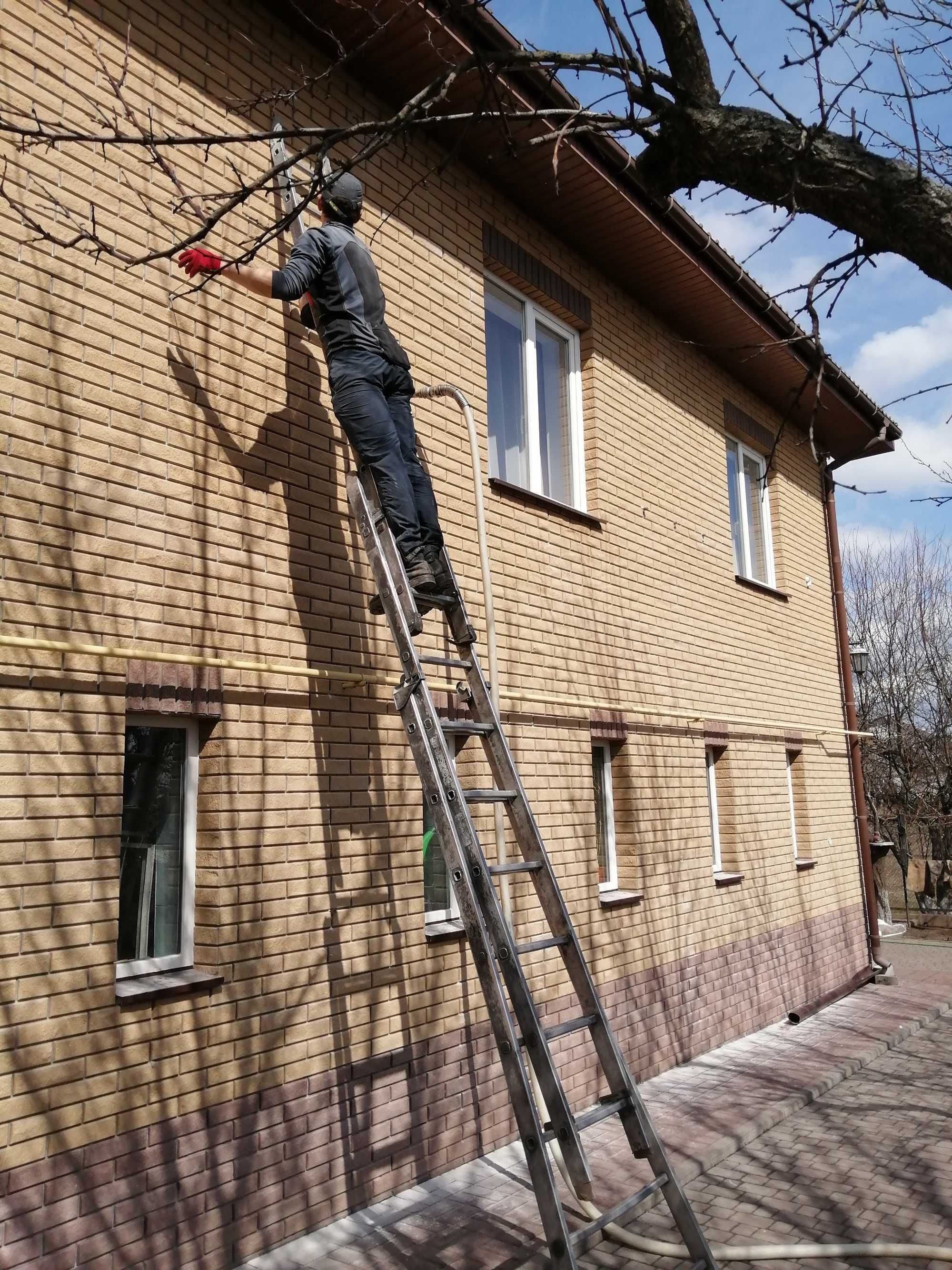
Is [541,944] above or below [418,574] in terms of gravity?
below

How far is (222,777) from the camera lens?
14.1ft

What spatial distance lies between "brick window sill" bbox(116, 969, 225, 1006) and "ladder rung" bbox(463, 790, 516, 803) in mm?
1268

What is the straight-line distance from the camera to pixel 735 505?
1046cm

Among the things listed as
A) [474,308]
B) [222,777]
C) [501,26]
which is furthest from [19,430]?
[501,26]

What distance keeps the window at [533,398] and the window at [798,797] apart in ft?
15.7

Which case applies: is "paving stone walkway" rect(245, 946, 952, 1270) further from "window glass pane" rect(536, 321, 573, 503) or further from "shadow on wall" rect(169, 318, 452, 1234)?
"window glass pane" rect(536, 321, 573, 503)

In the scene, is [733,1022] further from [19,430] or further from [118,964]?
[19,430]

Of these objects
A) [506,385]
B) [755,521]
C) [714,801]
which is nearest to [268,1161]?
[506,385]

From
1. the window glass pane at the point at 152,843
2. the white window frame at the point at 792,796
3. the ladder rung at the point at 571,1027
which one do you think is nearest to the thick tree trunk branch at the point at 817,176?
the ladder rung at the point at 571,1027

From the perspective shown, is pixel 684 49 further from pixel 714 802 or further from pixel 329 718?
pixel 714 802

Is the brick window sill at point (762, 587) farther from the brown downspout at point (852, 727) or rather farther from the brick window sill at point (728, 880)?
the brick window sill at point (728, 880)

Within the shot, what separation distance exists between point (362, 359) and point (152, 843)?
7.33 ft

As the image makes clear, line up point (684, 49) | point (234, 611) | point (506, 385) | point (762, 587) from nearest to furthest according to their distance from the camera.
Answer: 1. point (684, 49)
2. point (234, 611)
3. point (506, 385)
4. point (762, 587)

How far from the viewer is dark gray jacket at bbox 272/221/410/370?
4.39 m
